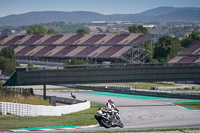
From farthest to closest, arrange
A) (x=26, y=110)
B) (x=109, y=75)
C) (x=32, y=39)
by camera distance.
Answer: (x=32, y=39), (x=109, y=75), (x=26, y=110)

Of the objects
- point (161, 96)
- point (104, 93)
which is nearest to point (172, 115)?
point (161, 96)

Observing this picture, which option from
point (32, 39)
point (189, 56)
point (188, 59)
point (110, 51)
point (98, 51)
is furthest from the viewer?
point (32, 39)

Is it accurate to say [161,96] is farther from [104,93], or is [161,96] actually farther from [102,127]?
[102,127]

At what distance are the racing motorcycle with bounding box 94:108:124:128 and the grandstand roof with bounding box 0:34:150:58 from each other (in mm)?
95027

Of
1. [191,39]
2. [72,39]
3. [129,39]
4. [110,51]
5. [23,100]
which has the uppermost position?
[129,39]

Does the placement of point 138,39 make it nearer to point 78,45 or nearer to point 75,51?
point 75,51

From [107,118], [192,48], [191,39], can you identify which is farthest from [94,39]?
[107,118]

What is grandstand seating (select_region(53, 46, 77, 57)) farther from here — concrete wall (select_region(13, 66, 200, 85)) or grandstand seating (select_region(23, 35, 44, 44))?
concrete wall (select_region(13, 66, 200, 85))

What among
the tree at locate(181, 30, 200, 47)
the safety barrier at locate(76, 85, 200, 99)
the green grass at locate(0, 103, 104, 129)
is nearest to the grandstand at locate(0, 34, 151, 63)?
the tree at locate(181, 30, 200, 47)

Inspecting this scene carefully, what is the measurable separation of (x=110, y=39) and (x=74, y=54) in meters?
15.1

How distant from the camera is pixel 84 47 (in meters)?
148

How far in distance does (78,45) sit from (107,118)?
119m

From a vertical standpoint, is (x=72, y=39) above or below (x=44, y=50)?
above

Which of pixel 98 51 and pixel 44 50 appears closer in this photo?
pixel 98 51
